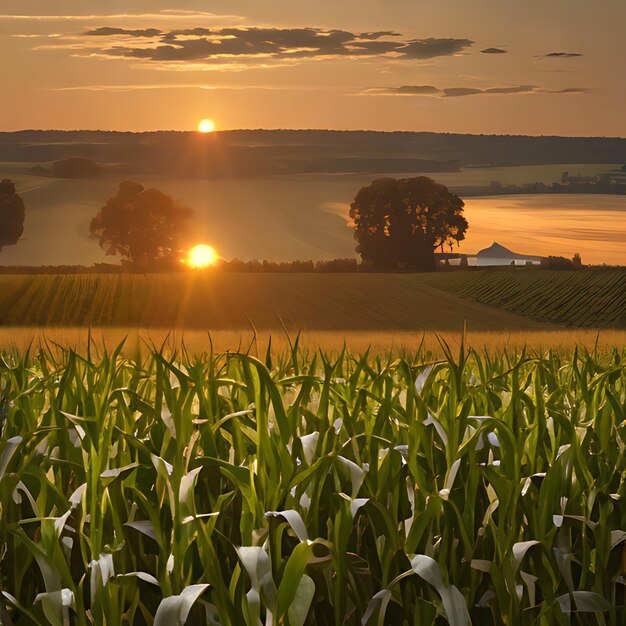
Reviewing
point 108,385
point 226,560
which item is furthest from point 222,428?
point 226,560

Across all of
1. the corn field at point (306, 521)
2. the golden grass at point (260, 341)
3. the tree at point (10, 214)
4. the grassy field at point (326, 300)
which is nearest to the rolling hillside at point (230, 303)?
the grassy field at point (326, 300)

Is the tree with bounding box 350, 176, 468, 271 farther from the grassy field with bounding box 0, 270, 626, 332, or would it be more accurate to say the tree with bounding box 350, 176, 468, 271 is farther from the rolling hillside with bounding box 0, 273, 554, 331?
the rolling hillside with bounding box 0, 273, 554, 331

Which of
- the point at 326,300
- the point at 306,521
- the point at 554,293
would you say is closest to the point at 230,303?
the point at 326,300

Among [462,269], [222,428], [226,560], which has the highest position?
[462,269]

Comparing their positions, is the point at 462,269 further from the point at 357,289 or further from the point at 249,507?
the point at 249,507

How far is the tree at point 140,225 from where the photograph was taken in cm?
6419

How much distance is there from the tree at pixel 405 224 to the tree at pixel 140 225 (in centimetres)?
1531

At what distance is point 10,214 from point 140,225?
9.12 metres

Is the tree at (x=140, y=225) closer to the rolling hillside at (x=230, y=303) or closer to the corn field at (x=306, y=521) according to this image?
the rolling hillside at (x=230, y=303)

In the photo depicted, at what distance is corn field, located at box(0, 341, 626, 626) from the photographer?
75.2 inches

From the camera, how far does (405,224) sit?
59156mm

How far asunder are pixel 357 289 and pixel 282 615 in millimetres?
43998

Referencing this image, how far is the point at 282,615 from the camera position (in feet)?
6.18

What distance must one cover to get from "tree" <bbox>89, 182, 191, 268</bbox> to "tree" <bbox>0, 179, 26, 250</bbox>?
532 centimetres
